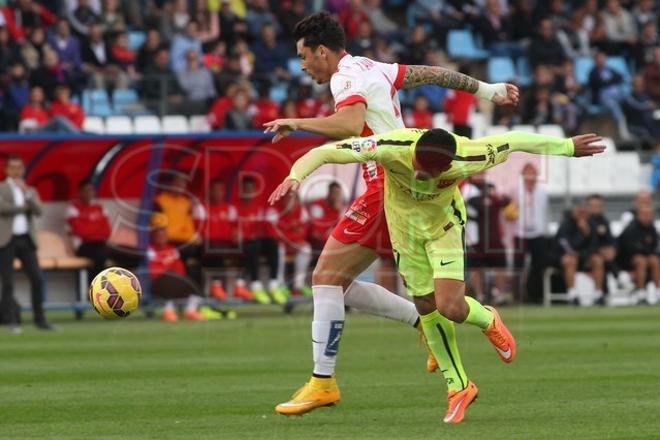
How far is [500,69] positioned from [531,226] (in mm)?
6768

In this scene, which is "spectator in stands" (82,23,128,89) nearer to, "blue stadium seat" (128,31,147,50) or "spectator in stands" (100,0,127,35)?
"spectator in stands" (100,0,127,35)

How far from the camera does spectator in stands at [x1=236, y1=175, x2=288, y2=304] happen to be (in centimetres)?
2198

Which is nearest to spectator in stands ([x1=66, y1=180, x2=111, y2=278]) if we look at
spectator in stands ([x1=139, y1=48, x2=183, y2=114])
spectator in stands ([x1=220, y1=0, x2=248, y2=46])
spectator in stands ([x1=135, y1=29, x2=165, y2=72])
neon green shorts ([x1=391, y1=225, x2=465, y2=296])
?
spectator in stands ([x1=139, y1=48, x2=183, y2=114])

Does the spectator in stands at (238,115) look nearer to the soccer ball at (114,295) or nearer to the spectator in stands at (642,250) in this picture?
the spectator in stands at (642,250)

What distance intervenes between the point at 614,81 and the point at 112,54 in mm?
10372

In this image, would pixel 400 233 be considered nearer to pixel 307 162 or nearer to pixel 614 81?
pixel 307 162

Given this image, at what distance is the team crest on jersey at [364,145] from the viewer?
9.02 metres

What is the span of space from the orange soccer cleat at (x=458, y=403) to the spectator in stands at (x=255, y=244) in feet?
40.4

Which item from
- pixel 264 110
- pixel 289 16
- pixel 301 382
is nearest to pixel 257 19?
pixel 289 16

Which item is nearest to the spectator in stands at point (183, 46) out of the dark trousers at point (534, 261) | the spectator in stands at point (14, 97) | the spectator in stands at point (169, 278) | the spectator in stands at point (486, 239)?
the spectator in stands at point (14, 97)

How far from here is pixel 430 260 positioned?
9664 millimetres

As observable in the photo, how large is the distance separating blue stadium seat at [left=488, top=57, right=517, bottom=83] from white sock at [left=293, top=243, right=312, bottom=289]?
8.63 m

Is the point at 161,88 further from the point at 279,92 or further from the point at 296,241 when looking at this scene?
the point at 296,241

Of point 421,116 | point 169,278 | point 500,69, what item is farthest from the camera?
point 500,69
